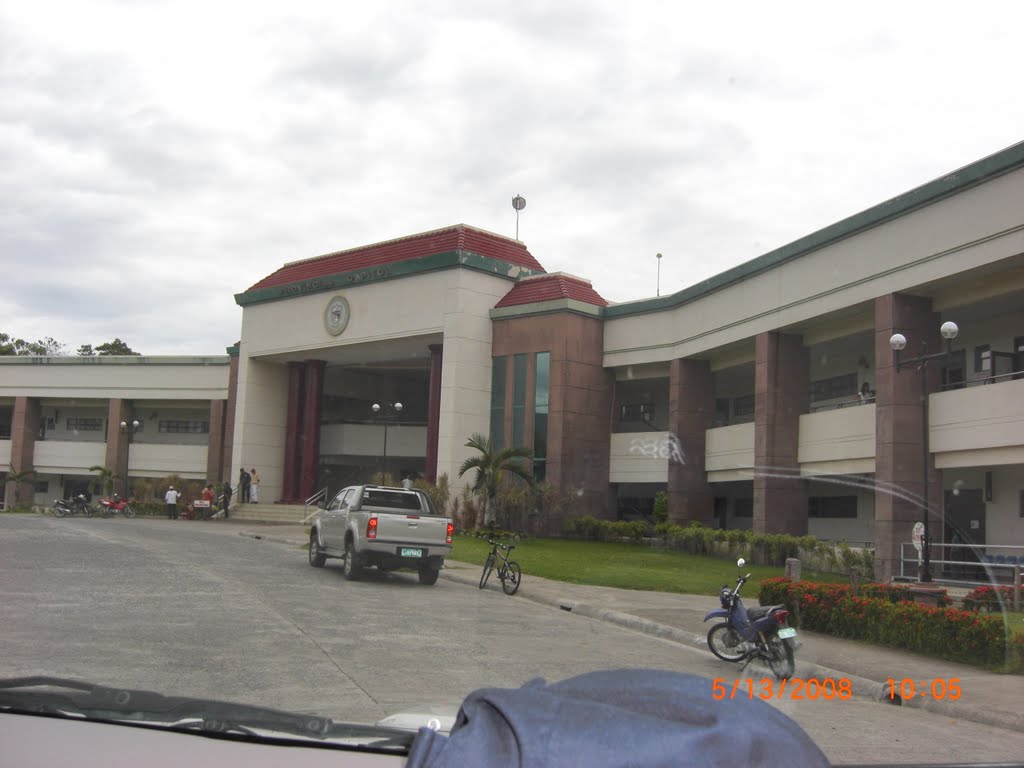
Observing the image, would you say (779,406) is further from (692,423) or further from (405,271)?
(405,271)

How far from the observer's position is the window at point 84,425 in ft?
185

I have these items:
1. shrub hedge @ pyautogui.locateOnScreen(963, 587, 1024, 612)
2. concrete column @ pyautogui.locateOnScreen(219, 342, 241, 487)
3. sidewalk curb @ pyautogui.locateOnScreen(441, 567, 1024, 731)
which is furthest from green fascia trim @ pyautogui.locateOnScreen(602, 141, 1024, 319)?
concrete column @ pyautogui.locateOnScreen(219, 342, 241, 487)

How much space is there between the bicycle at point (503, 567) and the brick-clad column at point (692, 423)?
1616cm

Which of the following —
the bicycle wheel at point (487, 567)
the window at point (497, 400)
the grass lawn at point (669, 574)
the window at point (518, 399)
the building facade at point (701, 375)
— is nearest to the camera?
the grass lawn at point (669, 574)

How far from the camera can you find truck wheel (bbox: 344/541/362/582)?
13053 mm

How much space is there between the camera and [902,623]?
6.16 m

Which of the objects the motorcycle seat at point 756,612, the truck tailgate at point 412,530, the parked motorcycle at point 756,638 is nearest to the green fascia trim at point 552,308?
the truck tailgate at point 412,530

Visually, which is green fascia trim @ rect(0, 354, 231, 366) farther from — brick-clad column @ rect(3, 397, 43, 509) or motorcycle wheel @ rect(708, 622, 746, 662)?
motorcycle wheel @ rect(708, 622, 746, 662)

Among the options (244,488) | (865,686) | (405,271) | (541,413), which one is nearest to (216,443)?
(244,488)

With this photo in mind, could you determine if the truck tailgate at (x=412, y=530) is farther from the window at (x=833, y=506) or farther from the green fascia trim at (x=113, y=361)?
the green fascia trim at (x=113, y=361)

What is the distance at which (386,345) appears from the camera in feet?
130

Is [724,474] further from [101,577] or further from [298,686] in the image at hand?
[298,686]

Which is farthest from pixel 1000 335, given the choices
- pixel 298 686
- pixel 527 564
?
pixel 298 686

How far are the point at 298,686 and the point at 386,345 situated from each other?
3652 cm
